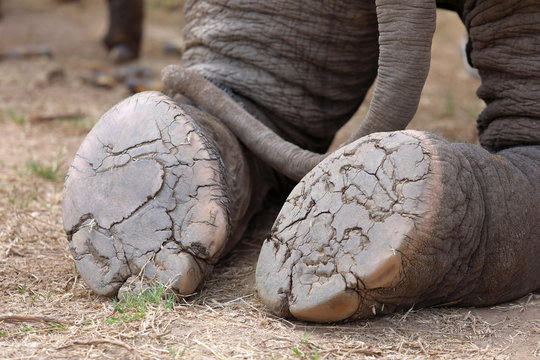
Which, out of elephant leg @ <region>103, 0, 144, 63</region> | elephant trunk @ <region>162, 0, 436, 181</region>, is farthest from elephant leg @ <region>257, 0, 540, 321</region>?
elephant leg @ <region>103, 0, 144, 63</region>

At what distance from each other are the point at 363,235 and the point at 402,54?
1.61 feet

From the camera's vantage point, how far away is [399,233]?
1971 mm

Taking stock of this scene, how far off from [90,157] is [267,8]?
2.82ft

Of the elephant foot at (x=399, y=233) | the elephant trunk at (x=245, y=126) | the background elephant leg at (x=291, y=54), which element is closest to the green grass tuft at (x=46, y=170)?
the background elephant leg at (x=291, y=54)

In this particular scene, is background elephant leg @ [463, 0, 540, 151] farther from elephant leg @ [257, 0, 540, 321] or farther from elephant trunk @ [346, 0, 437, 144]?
elephant trunk @ [346, 0, 437, 144]

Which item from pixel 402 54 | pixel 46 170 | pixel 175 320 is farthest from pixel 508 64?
pixel 46 170

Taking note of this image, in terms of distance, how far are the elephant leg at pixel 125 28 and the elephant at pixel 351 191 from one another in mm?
3733

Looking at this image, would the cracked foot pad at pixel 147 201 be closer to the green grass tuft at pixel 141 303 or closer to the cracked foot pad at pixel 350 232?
the green grass tuft at pixel 141 303

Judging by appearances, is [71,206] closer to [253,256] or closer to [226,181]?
[226,181]

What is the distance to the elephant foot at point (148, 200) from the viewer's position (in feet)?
7.20

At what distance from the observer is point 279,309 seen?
6.81 feet

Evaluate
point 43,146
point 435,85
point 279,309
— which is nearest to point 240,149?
point 279,309

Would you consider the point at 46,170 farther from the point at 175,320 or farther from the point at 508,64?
the point at 508,64

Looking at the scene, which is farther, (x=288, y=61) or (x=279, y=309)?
(x=288, y=61)
